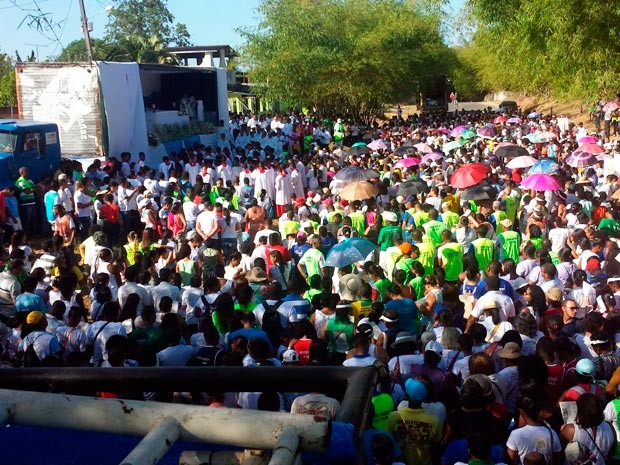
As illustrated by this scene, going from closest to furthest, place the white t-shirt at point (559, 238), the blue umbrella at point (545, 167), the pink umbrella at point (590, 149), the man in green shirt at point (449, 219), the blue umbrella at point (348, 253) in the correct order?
the blue umbrella at point (348, 253), the white t-shirt at point (559, 238), the man in green shirt at point (449, 219), the blue umbrella at point (545, 167), the pink umbrella at point (590, 149)

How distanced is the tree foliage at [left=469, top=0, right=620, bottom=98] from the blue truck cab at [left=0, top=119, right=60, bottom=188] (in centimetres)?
1070

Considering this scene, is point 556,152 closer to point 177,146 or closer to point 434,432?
point 177,146

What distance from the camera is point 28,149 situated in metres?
15.4

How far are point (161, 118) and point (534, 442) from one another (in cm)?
1852

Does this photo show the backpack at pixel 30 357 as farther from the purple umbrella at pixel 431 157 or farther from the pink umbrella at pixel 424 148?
the pink umbrella at pixel 424 148

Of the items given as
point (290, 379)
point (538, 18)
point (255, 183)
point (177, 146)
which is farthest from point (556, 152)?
point (290, 379)

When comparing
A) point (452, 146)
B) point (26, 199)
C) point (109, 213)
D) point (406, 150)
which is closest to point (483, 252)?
point (109, 213)

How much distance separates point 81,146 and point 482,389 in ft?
46.1

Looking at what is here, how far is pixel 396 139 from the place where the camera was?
78.8 feet

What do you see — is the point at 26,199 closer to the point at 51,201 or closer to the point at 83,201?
the point at 51,201

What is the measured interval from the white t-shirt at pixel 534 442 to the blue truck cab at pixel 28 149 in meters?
12.1

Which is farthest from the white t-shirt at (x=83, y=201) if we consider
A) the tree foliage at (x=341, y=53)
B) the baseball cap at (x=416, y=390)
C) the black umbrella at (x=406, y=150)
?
the tree foliage at (x=341, y=53)

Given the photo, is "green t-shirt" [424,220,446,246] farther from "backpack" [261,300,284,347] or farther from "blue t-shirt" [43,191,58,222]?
"blue t-shirt" [43,191,58,222]

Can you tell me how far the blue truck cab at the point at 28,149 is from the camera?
1477cm
